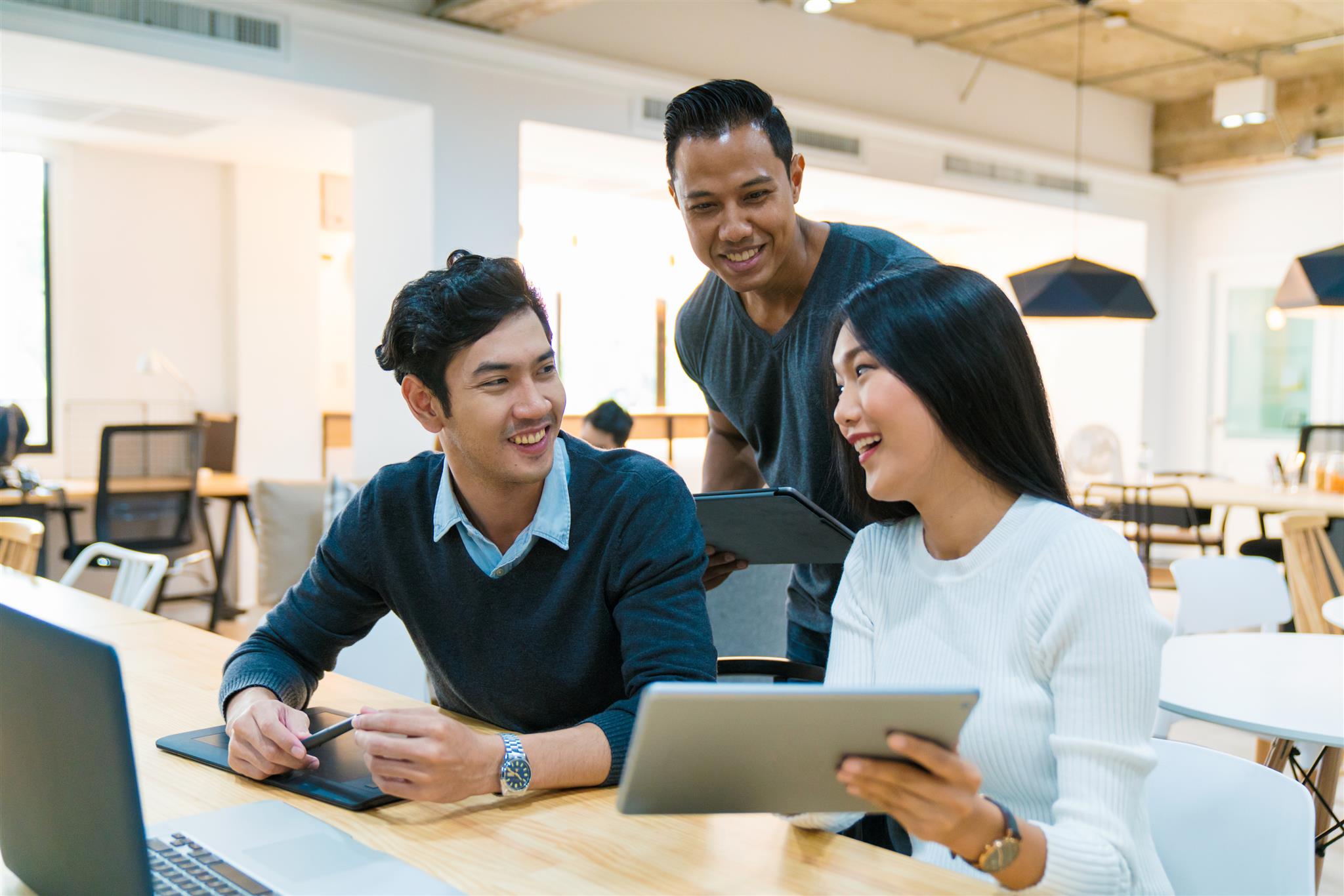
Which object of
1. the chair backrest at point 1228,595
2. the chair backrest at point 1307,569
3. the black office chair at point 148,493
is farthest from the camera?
the black office chair at point 148,493

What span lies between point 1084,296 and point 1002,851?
180 inches

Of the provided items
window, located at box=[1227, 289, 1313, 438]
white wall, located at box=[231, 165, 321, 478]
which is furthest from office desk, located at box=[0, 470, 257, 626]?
window, located at box=[1227, 289, 1313, 438]

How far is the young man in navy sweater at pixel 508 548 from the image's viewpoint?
137 cm

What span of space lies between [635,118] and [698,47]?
55 cm

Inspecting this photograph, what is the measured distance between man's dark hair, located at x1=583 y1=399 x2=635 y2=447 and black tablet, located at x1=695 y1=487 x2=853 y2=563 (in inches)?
112

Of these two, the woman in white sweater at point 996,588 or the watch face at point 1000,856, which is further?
the woman in white sweater at point 996,588

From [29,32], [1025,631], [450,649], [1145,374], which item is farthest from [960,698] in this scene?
[1145,374]

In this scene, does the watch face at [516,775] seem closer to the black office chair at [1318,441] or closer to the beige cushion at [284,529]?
the beige cushion at [284,529]

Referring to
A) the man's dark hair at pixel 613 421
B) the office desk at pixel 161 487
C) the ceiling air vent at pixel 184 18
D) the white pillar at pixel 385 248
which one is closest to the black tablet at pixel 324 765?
the man's dark hair at pixel 613 421

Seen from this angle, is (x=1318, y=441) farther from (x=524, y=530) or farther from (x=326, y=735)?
(x=326, y=735)

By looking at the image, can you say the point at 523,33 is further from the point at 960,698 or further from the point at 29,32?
the point at 960,698

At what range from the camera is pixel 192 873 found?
3.27 ft

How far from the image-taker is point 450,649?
1.45 meters

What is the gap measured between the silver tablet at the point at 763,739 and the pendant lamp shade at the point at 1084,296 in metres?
4.50
